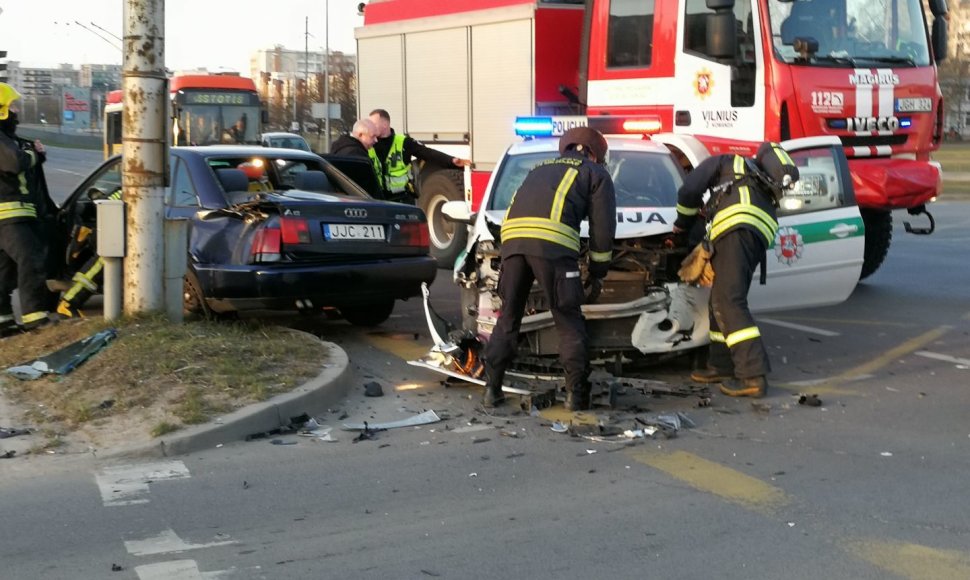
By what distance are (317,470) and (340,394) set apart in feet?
4.85

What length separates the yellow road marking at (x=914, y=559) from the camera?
4.42 meters

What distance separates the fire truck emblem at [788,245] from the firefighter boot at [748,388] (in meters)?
1.44

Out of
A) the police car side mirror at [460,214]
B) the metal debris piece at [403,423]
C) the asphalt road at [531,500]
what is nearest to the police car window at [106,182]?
the police car side mirror at [460,214]

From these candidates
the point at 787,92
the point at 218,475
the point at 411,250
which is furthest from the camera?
the point at 787,92

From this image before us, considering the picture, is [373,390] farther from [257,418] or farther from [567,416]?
[567,416]

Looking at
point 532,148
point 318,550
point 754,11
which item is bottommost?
point 318,550

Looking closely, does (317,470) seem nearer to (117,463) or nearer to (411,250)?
(117,463)

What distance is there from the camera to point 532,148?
30.7ft

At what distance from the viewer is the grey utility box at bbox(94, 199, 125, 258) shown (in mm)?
8094

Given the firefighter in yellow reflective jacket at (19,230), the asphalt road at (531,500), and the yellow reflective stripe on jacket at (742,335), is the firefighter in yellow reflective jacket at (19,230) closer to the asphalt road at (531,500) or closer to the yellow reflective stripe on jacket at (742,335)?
the asphalt road at (531,500)

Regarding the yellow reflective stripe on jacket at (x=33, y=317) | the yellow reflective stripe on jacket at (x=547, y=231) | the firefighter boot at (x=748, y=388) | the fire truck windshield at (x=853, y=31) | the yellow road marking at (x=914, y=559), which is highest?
the fire truck windshield at (x=853, y=31)

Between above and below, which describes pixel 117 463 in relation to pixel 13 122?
below

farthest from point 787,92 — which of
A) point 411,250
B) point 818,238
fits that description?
point 411,250

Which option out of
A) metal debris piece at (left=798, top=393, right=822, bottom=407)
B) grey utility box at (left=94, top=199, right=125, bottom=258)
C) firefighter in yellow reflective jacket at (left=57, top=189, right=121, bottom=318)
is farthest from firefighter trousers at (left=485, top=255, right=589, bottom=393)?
firefighter in yellow reflective jacket at (left=57, top=189, right=121, bottom=318)
